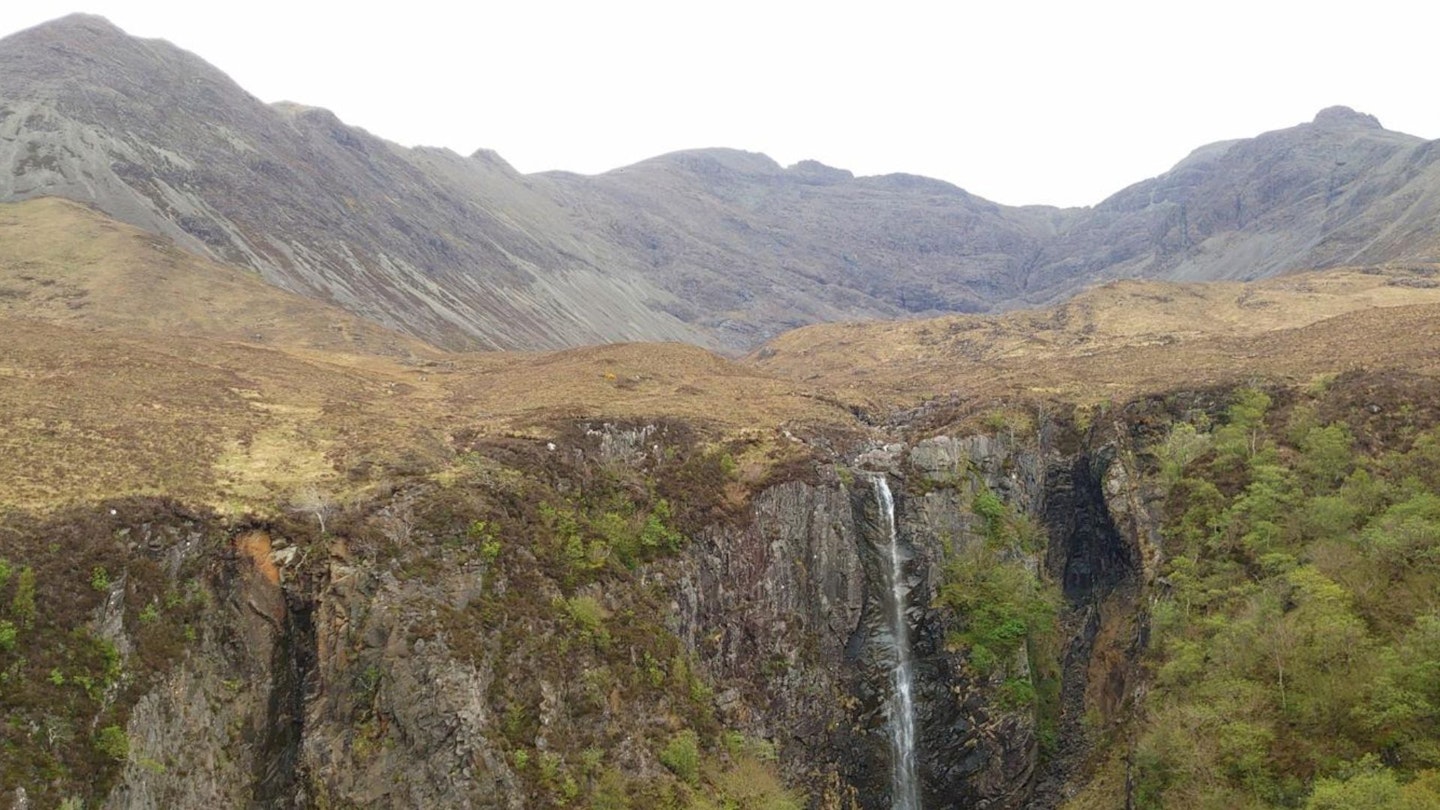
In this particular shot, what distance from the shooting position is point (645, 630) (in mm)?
25688

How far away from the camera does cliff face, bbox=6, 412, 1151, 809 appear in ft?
61.9

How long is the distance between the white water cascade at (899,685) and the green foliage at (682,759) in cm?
1010

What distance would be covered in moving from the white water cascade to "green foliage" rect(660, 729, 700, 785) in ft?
33.1

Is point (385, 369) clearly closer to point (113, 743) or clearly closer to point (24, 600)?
point (24, 600)

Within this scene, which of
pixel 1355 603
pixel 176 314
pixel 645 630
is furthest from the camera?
pixel 176 314

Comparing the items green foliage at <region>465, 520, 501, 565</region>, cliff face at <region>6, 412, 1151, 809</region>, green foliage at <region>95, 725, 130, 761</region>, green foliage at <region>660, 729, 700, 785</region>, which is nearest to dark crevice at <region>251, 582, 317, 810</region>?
cliff face at <region>6, 412, 1151, 809</region>

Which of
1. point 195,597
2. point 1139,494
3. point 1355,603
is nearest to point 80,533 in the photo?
point 195,597

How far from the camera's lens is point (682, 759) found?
23344 millimetres

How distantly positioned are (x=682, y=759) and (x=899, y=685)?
36.3 feet

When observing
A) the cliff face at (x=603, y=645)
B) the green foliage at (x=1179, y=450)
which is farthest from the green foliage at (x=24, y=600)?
the green foliage at (x=1179, y=450)

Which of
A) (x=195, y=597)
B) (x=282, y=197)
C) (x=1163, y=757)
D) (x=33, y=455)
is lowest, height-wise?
(x=1163, y=757)

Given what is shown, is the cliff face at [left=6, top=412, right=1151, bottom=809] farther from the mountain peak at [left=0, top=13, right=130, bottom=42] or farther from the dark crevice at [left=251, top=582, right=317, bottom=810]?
the mountain peak at [left=0, top=13, right=130, bottom=42]

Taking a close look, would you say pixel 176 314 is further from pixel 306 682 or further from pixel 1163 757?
pixel 1163 757

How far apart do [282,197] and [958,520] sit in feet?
316
